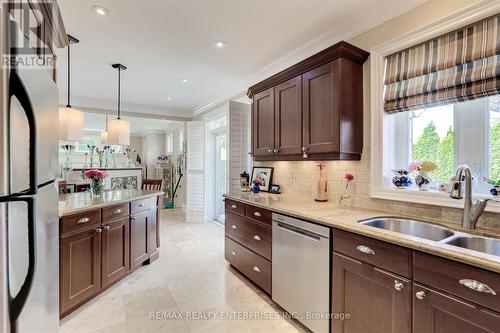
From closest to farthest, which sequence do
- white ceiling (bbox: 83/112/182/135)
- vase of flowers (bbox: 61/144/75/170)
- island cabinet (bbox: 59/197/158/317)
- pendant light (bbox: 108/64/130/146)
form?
island cabinet (bbox: 59/197/158/317) < pendant light (bbox: 108/64/130/146) < vase of flowers (bbox: 61/144/75/170) < white ceiling (bbox: 83/112/182/135)

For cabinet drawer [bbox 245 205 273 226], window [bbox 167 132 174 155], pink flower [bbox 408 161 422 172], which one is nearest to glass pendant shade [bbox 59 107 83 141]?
cabinet drawer [bbox 245 205 273 226]

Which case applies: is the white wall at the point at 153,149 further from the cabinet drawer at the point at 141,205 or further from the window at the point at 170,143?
the cabinet drawer at the point at 141,205

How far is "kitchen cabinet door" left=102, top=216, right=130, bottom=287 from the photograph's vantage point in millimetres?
2436

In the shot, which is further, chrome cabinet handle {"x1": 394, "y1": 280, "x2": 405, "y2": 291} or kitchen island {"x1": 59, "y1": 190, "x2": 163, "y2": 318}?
kitchen island {"x1": 59, "y1": 190, "x2": 163, "y2": 318}

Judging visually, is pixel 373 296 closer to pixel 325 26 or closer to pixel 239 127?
pixel 325 26

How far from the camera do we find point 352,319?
5.19ft

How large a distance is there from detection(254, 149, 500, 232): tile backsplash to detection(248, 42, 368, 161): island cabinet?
22cm

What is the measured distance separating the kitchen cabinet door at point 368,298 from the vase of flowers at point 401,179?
83 cm

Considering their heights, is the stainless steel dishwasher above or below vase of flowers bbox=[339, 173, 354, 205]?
below

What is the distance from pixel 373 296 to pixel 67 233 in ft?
7.64

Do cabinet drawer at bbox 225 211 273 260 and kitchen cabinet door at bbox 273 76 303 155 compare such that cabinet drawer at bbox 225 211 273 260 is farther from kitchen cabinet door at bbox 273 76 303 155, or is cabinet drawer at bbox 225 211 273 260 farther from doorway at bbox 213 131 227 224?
doorway at bbox 213 131 227 224

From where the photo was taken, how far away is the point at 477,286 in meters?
1.05

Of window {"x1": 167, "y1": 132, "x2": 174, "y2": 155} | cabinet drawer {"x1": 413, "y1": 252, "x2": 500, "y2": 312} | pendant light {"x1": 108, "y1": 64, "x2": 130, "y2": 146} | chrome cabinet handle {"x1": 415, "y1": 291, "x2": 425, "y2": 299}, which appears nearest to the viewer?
cabinet drawer {"x1": 413, "y1": 252, "x2": 500, "y2": 312}

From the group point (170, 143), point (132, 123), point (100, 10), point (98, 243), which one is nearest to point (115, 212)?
point (98, 243)
